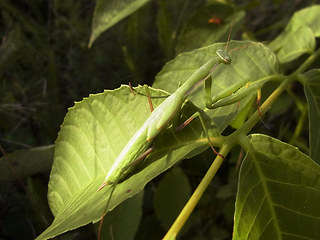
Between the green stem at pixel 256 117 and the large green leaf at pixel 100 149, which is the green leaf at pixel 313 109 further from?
the large green leaf at pixel 100 149

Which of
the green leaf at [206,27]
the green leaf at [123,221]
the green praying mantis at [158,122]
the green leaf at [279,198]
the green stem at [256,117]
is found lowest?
the green leaf at [279,198]

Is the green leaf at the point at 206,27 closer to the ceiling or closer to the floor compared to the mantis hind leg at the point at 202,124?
closer to the ceiling

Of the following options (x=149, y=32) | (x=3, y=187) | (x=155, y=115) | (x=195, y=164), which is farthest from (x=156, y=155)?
(x=149, y=32)

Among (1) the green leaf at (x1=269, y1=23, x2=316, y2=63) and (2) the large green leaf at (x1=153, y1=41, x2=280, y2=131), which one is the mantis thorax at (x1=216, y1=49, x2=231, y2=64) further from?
(1) the green leaf at (x1=269, y1=23, x2=316, y2=63)

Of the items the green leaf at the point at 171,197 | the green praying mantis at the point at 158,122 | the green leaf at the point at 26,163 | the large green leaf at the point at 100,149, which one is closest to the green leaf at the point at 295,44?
the green praying mantis at the point at 158,122

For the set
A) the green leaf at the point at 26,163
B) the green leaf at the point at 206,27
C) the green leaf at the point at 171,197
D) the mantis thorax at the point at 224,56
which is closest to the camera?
the mantis thorax at the point at 224,56

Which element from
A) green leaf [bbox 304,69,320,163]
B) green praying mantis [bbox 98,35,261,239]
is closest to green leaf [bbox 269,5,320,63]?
green leaf [bbox 304,69,320,163]

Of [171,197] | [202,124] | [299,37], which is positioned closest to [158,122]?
[202,124]
